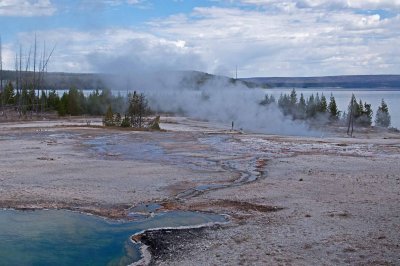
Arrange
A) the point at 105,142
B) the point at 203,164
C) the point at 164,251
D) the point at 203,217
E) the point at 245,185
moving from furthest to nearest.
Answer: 1. the point at 105,142
2. the point at 203,164
3. the point at 245,185
4. the point at 203,217
5. the point at 164,251

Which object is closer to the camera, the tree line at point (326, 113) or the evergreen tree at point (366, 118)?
the tree line at point (326, 113)

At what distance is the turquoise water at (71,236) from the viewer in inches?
489

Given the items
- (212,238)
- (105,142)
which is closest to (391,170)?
(212,238)

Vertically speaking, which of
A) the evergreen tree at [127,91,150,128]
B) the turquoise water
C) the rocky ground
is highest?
the evergreen tree at [127,91,150,128]

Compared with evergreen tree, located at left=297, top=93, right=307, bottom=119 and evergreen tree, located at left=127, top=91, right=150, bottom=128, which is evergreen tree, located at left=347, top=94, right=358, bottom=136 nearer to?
evergreen tree, located at left=297, top=93, right=307, bottom=119

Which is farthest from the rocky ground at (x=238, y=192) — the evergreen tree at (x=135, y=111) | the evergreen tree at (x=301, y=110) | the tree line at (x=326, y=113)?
the tree line at (x=326, y=113)

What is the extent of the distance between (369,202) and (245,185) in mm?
5288

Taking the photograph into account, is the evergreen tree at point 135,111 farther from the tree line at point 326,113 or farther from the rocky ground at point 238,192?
the tree line at point 326,113

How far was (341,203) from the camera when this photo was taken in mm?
17906

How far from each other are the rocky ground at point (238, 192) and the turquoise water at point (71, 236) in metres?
0.80

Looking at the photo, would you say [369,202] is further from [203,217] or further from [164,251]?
[164,251]

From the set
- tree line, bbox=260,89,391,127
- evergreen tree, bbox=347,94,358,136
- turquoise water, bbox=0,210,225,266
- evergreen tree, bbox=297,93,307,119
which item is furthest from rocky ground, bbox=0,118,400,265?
tree line, bbox=260,89,391,127

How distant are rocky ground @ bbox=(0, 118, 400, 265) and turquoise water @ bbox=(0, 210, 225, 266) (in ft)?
2.62

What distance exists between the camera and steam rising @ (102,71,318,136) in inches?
2837
